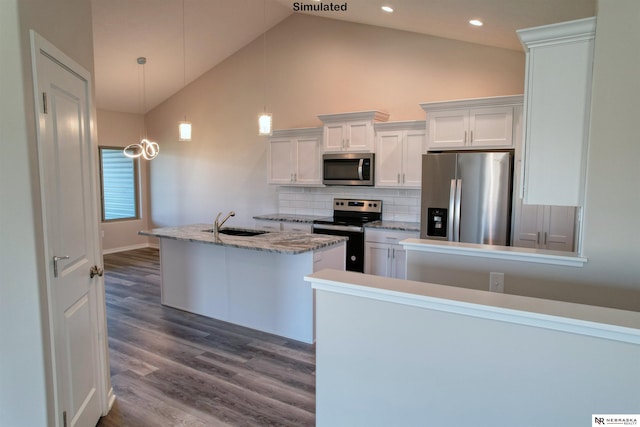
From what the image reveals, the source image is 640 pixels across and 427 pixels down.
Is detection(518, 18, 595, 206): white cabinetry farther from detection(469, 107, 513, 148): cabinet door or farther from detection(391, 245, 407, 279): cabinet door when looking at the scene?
detection(391, 245, 407, 279): cabinet door

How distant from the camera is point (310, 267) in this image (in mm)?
3605

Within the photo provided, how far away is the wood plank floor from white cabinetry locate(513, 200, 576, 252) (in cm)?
244

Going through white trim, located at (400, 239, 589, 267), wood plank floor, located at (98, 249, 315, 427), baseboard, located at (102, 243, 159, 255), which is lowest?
wood plank floor, located at (98, 249, 315, 427)

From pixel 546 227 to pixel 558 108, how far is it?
2.19 meters

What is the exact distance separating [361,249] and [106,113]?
550 centimetres

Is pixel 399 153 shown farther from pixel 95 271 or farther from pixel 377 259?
pixel 95 271

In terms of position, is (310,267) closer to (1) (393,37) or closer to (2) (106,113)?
(1) (393,37)

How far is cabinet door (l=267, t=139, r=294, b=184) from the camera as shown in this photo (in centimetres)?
605

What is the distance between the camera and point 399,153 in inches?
A: 200

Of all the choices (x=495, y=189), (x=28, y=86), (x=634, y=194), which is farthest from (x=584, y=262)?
(x=28, y=86)

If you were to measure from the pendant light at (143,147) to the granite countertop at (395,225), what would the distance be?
293 centimetres

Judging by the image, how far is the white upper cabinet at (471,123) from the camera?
4.24 meters

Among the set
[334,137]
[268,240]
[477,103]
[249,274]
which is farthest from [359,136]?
[249,274]
